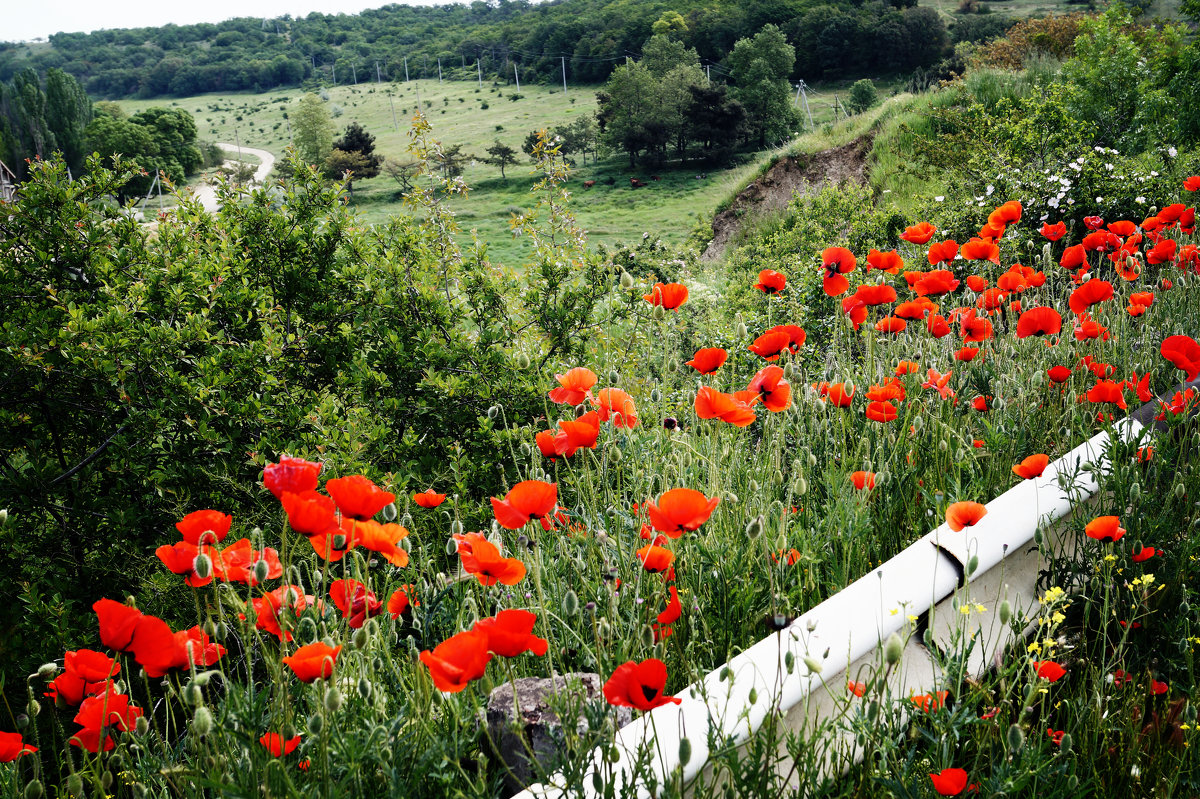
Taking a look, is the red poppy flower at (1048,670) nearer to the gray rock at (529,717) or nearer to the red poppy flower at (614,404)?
the gray rock at (529,717)

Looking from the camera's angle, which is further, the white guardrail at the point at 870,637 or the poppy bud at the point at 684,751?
the white guardrail at the point at 870,637

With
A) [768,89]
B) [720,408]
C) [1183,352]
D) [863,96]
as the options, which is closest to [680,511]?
[720,408]

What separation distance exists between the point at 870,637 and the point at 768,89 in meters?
54.5

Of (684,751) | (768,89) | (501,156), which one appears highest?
(768,89)

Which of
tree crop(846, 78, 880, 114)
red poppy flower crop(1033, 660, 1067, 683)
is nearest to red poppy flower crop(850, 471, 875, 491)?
red poppy flower crop(1033, 660, 1067, 683)

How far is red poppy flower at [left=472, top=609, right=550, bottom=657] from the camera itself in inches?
42.1

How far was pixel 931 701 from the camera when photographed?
137 centimetres

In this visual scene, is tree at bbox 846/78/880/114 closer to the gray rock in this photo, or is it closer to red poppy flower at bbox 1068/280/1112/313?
red poppy flower at bbox 1068/280/1112/313

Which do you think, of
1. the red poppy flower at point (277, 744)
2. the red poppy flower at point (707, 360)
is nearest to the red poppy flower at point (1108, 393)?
the red poppy flower at point (707, 360)

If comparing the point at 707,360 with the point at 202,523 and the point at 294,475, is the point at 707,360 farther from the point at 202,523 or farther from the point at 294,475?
the point at 202,523

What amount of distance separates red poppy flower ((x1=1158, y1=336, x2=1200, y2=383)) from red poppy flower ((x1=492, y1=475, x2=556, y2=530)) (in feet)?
5.88

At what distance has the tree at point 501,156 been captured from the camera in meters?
56.8

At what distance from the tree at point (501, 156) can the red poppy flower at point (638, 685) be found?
5903 centimetres

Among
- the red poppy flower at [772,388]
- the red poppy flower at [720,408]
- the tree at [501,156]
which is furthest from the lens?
the tree at [501,156]
